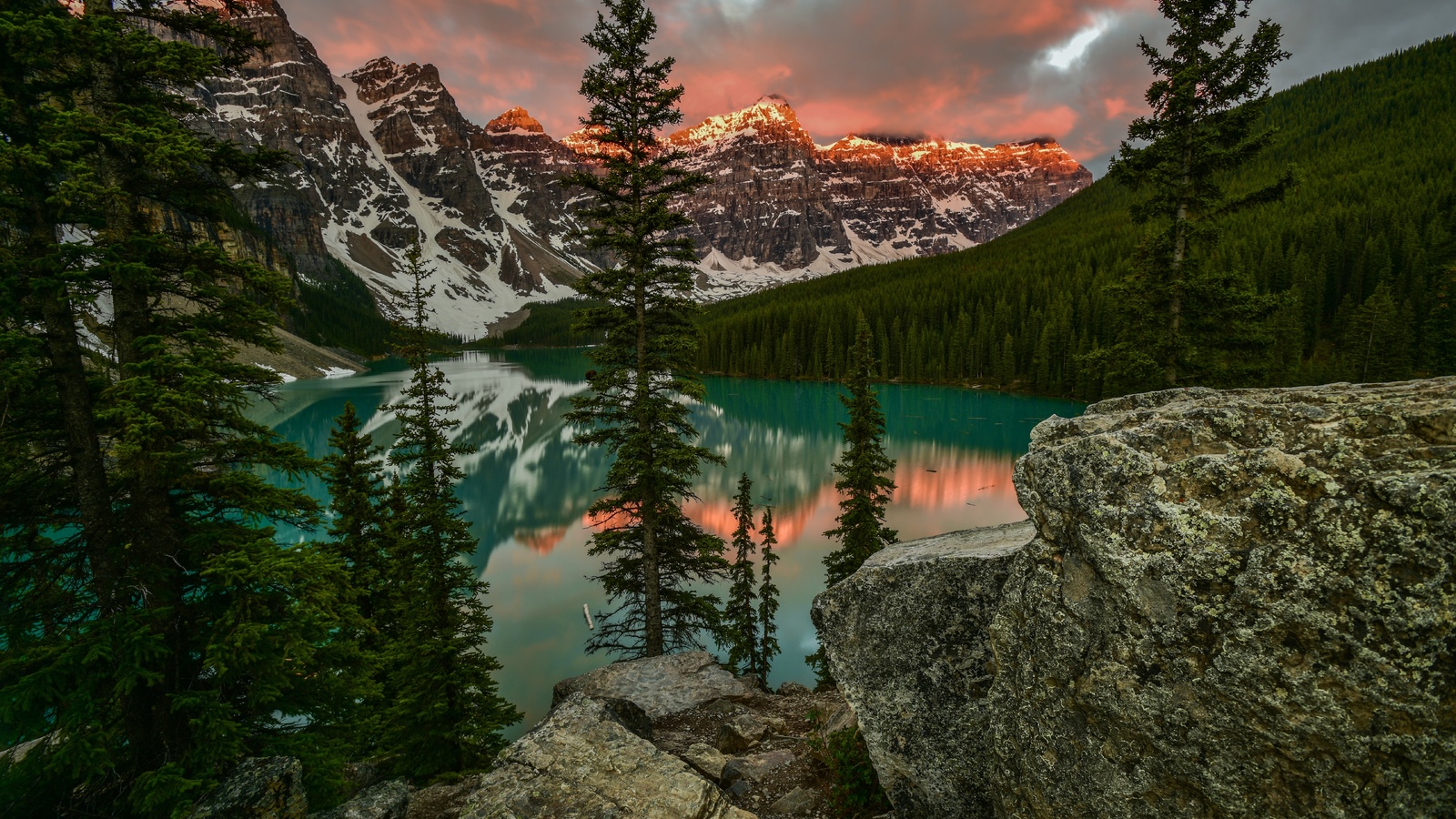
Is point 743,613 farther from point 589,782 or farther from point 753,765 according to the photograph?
point 589,782

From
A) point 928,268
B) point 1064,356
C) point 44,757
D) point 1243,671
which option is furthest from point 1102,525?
point 928,268

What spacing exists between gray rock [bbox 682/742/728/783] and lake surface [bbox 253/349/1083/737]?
26.1 feet

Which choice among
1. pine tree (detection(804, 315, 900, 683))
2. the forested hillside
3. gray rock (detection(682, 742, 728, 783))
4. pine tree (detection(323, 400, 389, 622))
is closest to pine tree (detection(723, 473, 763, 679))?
pine tree (detection(804, 315, 900, 683))

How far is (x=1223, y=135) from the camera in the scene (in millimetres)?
13430

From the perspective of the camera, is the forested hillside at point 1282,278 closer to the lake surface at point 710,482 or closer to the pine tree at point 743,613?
the lake surface at point 710,482

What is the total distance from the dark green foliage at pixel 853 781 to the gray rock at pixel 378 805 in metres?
5.10

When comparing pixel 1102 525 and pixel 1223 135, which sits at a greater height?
pixel 1223 135

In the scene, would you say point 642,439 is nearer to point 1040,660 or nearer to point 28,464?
point 28,464

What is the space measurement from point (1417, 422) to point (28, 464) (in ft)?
40.6

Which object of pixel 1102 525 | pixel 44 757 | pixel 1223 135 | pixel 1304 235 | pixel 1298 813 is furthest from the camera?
pixel 1304 235

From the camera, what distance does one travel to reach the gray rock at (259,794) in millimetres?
5645

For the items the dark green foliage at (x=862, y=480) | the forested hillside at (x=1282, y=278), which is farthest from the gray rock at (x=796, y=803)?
the forested hillside at (x=1282, y=278)

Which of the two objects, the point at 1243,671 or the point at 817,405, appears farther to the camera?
the point at 817,405

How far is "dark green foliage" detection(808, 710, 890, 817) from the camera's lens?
21.2ft
